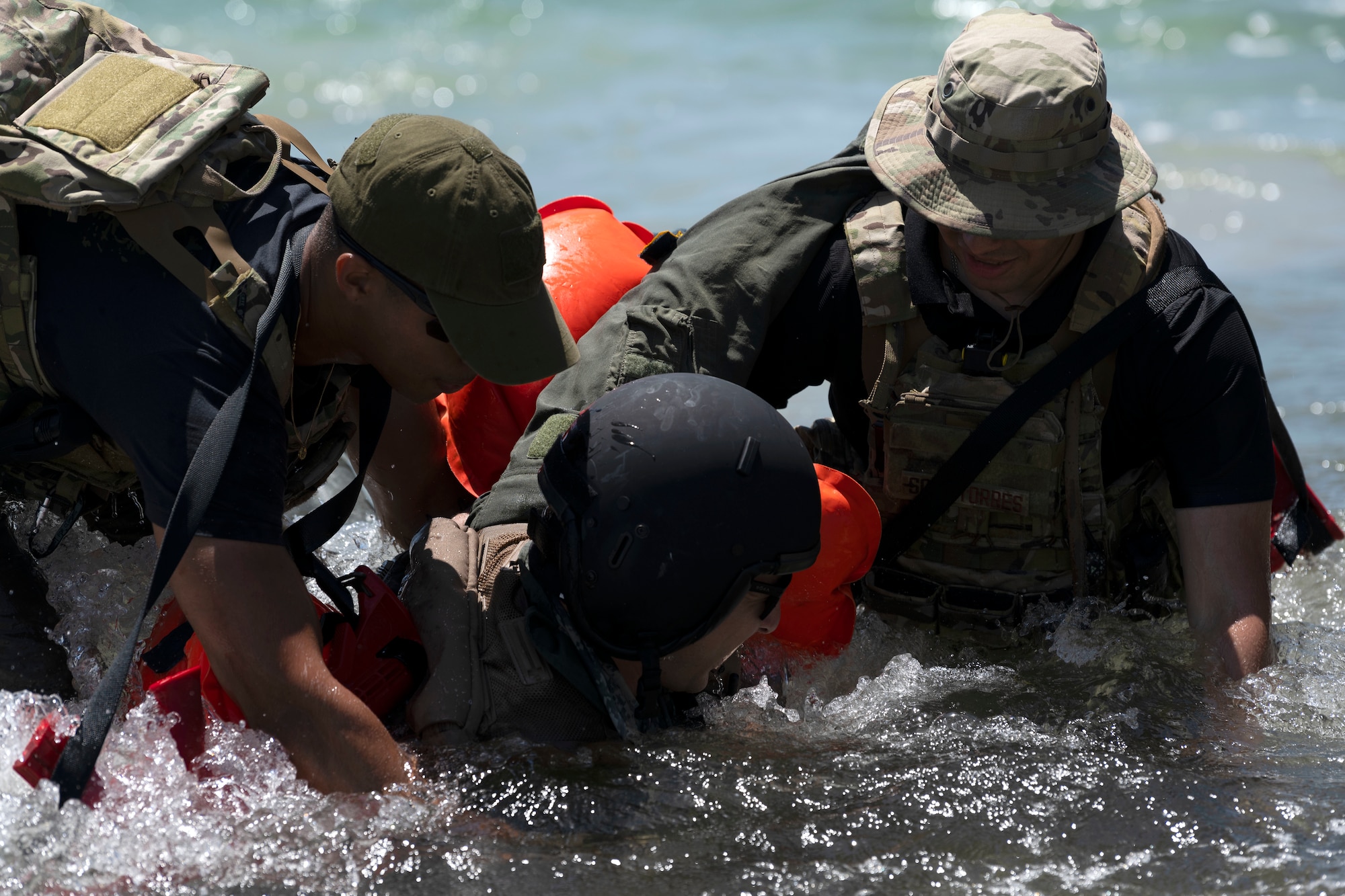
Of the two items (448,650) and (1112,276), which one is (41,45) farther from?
(1112,276)

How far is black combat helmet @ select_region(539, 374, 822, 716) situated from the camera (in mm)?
3016

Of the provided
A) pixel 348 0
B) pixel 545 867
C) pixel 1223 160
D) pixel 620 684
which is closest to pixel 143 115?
pixel 620 684

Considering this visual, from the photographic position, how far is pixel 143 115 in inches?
124

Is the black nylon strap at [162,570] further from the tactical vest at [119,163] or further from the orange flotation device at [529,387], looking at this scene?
the orange flotation device at [529,387]

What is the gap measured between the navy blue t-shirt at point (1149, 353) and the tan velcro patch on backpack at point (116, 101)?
1.68 m

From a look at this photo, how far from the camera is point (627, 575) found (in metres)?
3.03

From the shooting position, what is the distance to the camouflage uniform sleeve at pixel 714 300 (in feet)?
12.4

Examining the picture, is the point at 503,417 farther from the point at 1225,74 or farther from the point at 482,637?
the point at 1225,74

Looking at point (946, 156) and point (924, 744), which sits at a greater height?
point (946, 156)

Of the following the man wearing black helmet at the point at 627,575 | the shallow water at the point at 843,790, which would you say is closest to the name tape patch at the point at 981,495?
the shallow water at the point at 843,790

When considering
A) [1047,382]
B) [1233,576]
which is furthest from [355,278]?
[1233,576]

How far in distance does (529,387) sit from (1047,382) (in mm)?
1427

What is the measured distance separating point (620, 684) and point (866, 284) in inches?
51.7

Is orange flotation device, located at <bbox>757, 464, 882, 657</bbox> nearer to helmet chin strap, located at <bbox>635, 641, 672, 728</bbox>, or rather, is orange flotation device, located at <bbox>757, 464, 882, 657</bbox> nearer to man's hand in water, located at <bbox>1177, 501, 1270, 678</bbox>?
helmet chin strap, located at <bbox>635, 641, 672, 728</bbox>
